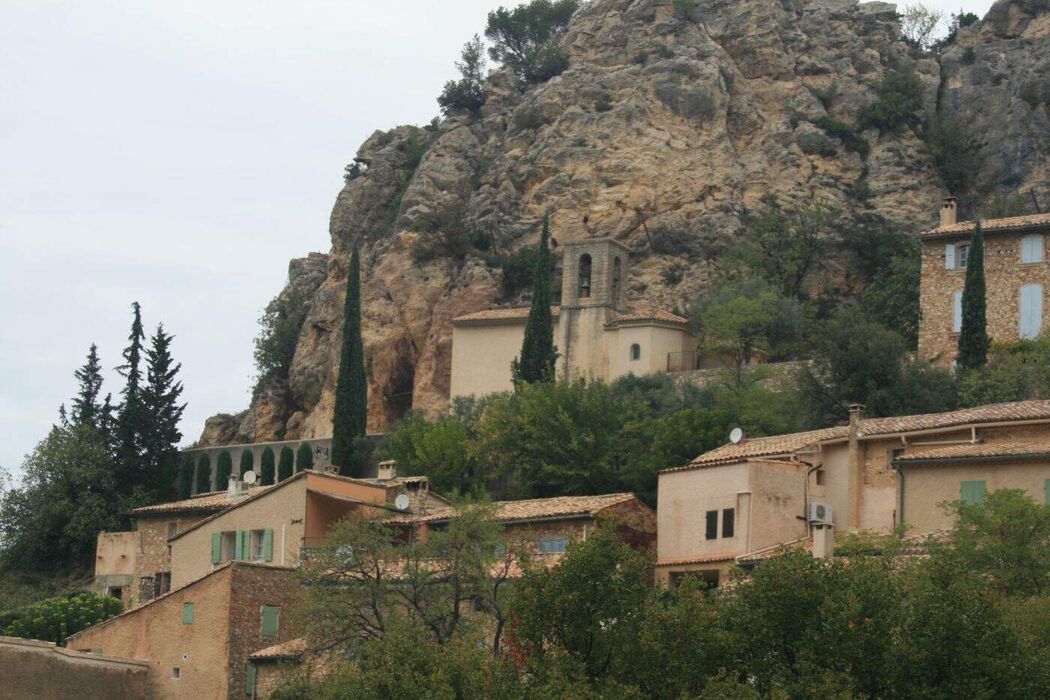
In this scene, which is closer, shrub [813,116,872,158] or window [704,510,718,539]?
window [704,510,718,539]

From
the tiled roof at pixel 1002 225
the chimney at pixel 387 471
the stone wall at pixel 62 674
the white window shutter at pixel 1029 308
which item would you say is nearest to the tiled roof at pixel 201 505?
the chimney at pixel 387 471

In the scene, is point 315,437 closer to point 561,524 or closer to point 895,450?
point 561,524

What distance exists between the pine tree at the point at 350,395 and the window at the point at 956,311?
72.5 feet

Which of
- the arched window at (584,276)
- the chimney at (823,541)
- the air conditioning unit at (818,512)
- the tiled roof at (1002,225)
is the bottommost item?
the chimney at (823,541)

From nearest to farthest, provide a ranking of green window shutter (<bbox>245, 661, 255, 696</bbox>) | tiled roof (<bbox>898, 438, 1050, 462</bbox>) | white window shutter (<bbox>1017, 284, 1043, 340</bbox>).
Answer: tiled roof (<bbox>898, 438, 1050, 462</bbox>), green window shutter (<bbox>245, 661, 255, 696</bbox>), white window shutter (<bbox>1017, 284, 1043, 340</bbox>)

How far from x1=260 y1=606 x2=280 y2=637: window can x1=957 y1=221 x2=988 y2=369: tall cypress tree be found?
25150mm

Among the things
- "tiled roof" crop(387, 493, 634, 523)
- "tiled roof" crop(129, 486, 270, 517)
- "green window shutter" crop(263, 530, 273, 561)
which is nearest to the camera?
"tiled roof" crop(387, 493, 634, 523)

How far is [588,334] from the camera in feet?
234

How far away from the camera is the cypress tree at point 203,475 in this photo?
76750mm

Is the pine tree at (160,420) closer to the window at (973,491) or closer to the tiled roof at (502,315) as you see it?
the tiled roof at (502,315)

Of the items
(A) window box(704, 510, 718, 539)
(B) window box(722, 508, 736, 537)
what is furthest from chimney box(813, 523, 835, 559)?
(A) window box(704, 510, 718, 539)

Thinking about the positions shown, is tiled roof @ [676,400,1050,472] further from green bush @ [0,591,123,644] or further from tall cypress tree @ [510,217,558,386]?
green bush @ [0,591,123,644]

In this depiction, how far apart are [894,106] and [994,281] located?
19512mm

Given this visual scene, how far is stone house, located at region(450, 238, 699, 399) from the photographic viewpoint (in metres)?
70.3
